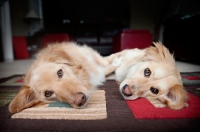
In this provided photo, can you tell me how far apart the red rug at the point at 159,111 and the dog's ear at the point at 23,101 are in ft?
2.30

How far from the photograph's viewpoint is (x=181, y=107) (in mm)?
1049

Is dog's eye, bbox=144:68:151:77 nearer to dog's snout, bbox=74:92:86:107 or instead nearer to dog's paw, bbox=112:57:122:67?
dog's snout, bbox=74:92:86:107

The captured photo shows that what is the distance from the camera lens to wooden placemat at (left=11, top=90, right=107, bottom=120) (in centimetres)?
94

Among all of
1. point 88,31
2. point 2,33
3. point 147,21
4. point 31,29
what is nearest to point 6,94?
point 2,33

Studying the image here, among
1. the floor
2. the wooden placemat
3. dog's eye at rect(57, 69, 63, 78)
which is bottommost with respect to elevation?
the floor

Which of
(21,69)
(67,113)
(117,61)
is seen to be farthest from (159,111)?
(21,69)

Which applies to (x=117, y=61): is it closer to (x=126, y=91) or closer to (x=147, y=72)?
(x=147, y=72)

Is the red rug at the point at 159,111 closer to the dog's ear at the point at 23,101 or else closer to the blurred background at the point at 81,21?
the dog's ear at the point at 23,101

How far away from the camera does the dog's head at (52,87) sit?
3.56 ft

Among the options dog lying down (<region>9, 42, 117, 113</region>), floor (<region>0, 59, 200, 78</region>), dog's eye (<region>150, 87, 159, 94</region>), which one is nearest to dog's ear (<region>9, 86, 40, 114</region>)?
dog lying down (<region>9, 42, 117, 113</region>)

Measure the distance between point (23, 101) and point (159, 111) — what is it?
35.6 inches

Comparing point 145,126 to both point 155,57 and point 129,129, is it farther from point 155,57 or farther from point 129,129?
point 155,57

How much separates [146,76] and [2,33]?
14.5 ft

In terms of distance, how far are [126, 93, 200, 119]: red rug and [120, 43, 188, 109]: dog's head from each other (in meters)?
0.05
